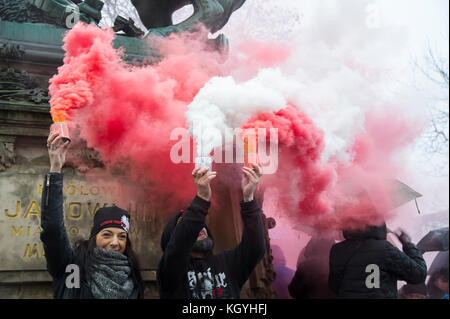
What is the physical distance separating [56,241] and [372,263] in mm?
2722

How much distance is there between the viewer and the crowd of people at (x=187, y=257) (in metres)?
3.08

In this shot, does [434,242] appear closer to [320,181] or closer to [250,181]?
[320,181]

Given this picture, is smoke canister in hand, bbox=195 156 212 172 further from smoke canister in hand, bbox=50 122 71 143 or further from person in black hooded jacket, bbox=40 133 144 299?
smoke canister in hand, bbox=50 122 71 143

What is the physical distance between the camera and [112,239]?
3.27 m

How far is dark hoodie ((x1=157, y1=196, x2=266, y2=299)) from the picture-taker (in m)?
3.15

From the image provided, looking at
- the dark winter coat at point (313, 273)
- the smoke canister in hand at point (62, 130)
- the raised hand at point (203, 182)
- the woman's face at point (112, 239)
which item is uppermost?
the smoke canister in hand at point (62, 130)

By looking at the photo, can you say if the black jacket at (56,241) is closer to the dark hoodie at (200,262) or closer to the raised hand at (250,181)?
the dark hoodie at (200,262)

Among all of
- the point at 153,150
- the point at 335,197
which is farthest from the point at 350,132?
the point at 153,150

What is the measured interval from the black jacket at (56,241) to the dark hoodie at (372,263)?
2.02 metres

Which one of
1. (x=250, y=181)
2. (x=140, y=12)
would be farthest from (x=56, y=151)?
(x=140, y=12)

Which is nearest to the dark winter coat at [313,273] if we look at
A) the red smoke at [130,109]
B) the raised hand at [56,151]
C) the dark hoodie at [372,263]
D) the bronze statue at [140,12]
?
the dark hoodie at [372,263]

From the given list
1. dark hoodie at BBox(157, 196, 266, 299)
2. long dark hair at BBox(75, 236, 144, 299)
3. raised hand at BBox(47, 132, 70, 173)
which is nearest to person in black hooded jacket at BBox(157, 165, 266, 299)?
dark hoodie at BBox(157, 196, 266, 299)

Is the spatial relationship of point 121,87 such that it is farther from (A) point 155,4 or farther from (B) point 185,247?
(A) point 155,4

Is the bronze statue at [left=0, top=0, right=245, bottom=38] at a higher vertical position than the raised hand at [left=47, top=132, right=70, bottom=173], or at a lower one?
higher
